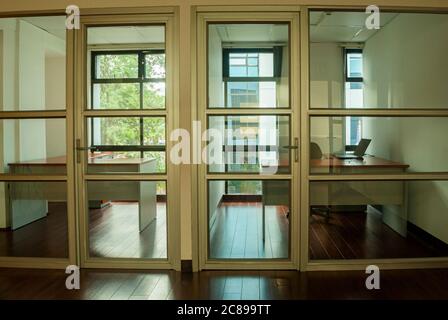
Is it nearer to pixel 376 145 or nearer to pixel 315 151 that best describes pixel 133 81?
pixel 315 151

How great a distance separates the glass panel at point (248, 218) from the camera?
331cm

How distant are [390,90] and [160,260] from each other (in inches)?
104

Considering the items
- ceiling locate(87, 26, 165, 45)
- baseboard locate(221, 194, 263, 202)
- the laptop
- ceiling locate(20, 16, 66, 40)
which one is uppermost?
ceiling locate(20, 16, 66, 40)

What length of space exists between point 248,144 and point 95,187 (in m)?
1.50

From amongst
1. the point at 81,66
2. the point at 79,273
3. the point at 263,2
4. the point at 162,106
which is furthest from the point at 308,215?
the point at 81,66

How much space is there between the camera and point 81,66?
3295 mm

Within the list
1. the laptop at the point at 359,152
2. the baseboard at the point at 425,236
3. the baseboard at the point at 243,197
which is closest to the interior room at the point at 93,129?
the baseboard at the point at 243,197

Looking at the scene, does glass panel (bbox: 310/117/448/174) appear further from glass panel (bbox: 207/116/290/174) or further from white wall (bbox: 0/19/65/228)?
white wall (bbox: 0/19/65/228)

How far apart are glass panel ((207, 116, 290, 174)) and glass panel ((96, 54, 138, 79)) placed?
88 cm

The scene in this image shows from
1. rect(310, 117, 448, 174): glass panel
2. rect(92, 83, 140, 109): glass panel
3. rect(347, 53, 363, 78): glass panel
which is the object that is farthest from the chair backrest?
rect(92, 83, 140, 109): glass panel

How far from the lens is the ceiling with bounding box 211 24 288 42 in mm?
3230

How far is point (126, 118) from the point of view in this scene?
3318 mm

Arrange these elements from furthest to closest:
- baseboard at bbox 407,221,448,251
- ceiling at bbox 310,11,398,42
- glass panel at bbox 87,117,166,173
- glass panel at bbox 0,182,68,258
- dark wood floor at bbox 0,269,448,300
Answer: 1. baseboard at bbox 407,221,448,251
2. glass panel at bbox 0,182,68,258
3. glass panel at bbox 87,117,166,173
4. ceiling at bbox 310,11,398,42
5. dark wood floor at bbox 0,269,448,300

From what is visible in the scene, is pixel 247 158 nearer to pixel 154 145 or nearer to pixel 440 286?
pixel 154 145
